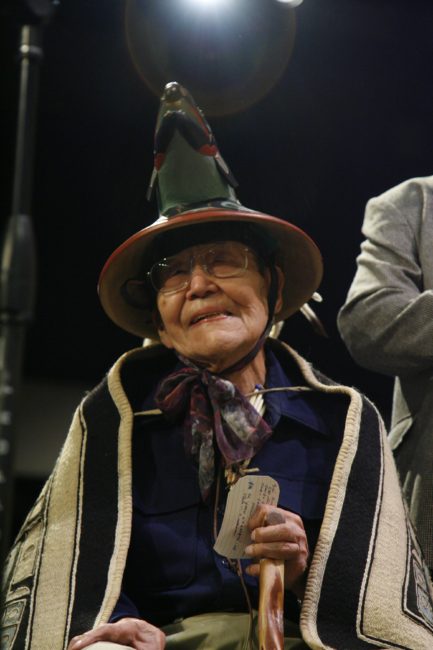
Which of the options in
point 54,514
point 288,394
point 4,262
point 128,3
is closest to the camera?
point 4,262

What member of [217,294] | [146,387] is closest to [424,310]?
[217,294]

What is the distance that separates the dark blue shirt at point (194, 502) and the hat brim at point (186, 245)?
23 cm

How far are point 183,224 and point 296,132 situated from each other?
3.07 feet

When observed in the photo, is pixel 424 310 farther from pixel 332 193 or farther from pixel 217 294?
pixel 332 193

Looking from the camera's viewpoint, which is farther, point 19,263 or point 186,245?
point 186,245

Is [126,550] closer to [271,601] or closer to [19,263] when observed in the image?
[271,601]

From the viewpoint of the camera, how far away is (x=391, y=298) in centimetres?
233

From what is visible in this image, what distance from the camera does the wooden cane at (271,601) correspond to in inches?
67.8

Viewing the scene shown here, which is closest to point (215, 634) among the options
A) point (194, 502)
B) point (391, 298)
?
point (194, 502)

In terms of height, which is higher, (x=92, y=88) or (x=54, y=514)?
(x=92, y=88)

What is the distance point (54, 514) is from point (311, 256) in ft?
2.72

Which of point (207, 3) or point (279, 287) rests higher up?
point (207, 3)

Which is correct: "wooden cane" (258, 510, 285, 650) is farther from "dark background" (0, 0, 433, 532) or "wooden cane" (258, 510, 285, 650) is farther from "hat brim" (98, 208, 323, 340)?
"dark background" (0, 0, 433, 532)

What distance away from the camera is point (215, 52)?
2965mm
